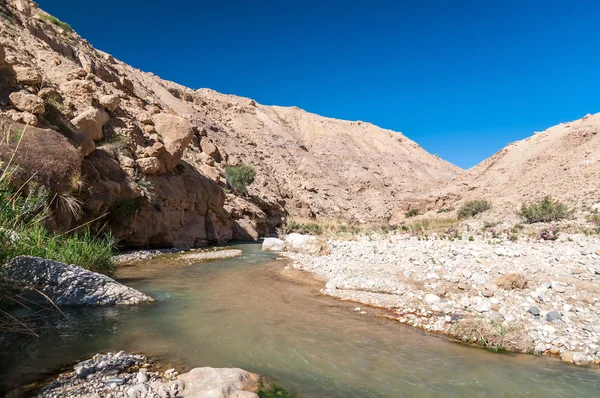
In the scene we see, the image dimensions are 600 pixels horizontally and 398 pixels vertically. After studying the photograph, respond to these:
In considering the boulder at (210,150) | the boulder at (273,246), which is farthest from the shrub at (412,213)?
the boulder at (273,246)

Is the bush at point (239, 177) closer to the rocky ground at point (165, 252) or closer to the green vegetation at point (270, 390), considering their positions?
the rocky ground at point (165, 252)

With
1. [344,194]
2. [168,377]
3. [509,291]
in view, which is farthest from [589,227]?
[344,194]

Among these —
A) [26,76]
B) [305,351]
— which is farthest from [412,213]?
[305,351]

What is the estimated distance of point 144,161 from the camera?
722 inches

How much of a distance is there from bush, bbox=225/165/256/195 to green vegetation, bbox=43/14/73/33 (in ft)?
56.9

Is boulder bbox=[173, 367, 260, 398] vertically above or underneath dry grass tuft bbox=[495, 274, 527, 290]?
underneath

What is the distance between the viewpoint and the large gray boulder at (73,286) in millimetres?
5902

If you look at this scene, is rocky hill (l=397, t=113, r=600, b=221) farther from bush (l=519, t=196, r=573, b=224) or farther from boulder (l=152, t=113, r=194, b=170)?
boulder (l=152, t=113, r=194, b=170)

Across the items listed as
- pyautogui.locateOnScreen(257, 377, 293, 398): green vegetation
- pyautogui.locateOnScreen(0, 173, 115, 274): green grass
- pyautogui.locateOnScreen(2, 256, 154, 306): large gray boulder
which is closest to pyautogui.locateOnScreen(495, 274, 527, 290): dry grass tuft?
pyautogui.locateOnScreen(257, 377, 293, 398): green vegetation

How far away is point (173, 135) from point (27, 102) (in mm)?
8432

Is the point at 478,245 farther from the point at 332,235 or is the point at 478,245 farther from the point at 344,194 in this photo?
the point at 344,194

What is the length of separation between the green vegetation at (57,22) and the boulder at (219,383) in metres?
33.6

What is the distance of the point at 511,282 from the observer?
27.0ft

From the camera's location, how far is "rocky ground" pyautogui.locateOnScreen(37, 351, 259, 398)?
384 cm
